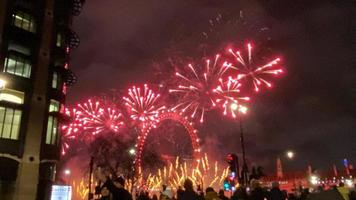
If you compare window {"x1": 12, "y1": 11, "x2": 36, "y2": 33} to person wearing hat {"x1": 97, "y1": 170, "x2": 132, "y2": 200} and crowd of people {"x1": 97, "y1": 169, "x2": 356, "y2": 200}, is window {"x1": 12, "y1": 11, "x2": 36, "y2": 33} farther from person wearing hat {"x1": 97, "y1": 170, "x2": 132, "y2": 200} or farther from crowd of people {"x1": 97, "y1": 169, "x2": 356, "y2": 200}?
person wearing hat {"x1": 97, "y1": 170, "x2": 132, "y2": 200}

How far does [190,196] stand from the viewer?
30.1 ft

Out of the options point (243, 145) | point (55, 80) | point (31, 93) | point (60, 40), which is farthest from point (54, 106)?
point (243, 145)

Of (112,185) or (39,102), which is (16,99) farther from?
(112,185)

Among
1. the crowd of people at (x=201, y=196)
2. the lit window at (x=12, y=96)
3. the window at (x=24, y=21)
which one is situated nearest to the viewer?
the crowd of people at (x=201, y=196)

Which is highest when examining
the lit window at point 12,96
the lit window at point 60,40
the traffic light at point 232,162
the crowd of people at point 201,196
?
the lit window at point 60,40

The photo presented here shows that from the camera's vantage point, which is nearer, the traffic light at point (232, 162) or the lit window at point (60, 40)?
the traffic light at point (232, 162)

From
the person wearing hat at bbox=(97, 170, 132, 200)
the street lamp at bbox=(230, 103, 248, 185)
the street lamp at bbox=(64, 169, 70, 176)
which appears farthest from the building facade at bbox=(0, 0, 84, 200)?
the street lamp at bbox=(64, 169, 70, 176)

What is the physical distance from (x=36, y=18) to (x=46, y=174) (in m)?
16.0

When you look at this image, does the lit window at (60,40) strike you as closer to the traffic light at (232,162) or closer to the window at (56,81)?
the window at (56,81)

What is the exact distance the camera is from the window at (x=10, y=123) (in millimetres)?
32344

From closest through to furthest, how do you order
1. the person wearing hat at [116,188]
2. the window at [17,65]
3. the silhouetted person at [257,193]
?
the person wearing hat at [116,188], the silhouetted person at [257,193], the window at [17,65]

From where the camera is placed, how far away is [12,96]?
34.1m

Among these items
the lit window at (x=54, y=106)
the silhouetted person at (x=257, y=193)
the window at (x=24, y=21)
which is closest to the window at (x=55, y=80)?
the lit window at (x=54, y=106)

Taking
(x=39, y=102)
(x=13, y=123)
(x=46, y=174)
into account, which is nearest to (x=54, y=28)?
(x=39, y=102)
